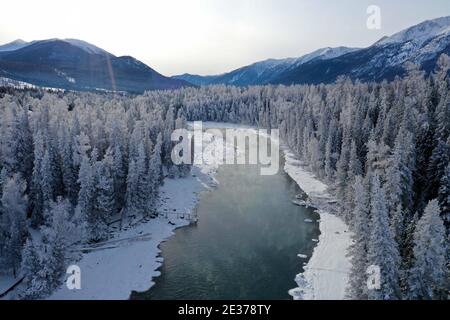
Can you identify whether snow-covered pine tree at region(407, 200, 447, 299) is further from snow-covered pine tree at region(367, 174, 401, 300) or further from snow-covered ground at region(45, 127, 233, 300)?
snow-covered ground at region(45, 127, 233, 300)

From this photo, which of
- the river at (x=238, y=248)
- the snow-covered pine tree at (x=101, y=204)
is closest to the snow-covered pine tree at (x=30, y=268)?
the river at (x=238, y=248)

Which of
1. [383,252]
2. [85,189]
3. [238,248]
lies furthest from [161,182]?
[383,252]

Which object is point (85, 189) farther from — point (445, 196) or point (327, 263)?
point (445, 196)

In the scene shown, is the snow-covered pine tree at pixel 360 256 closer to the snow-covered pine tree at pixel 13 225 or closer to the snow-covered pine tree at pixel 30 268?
the snow-covered pine tree at pixel 30 268

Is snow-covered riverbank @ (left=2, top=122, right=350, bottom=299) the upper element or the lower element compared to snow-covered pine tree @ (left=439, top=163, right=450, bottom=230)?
lower

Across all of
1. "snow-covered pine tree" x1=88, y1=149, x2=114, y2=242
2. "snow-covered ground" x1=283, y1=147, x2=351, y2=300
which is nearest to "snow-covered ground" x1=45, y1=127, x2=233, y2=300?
"snow-covered pine tree" x1=88, y1=149, x2=114, y2=242

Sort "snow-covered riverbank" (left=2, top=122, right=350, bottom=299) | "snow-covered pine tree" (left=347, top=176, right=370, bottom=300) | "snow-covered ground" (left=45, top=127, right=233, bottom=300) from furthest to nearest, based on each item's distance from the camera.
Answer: "snow-covered ground" (left=45, top=127, right=233, bottom=300)
"snow-covered riverbank" (left=2, top=122, right=350, bottom=299)
"snow-covered pine tree" (left=347, top=176, right=370, bottom=300)

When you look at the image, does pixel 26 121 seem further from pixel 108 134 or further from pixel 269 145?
pixel 269 145
